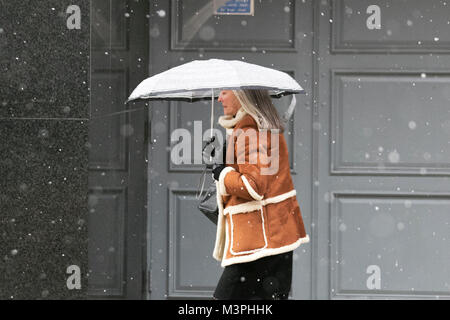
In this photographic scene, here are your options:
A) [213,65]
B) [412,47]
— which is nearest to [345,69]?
[412,47]

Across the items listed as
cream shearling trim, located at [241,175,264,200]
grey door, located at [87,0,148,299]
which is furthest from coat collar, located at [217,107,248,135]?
grey door, located at [87,0,148,299]

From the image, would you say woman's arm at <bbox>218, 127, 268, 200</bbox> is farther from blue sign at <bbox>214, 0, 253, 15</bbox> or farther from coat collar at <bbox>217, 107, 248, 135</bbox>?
blue sign at <bbox>214, 0, 253, 15</bbox>

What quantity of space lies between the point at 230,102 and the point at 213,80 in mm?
221

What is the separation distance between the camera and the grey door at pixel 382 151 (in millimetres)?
6984

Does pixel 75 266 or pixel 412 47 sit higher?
pixel 412 47

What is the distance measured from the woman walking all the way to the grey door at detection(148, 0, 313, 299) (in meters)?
1.68

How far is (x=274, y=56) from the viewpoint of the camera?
7.02 m

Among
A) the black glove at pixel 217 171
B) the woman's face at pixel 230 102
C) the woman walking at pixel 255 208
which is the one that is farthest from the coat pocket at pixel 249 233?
the woman's face at pixel 230 102

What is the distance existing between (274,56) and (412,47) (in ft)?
3.41

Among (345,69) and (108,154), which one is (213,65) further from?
(345,69)

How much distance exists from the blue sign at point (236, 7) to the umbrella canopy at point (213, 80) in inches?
60.6

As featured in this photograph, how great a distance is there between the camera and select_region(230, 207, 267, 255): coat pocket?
5.27 m
